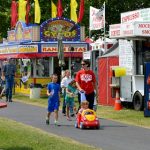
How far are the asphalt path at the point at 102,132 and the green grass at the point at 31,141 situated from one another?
1.62 ft

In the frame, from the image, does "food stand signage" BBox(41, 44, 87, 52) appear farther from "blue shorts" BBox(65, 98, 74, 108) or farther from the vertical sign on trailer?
the vertical sign on trailer

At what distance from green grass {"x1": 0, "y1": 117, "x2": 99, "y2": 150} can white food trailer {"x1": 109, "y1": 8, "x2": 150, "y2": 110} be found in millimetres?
6611

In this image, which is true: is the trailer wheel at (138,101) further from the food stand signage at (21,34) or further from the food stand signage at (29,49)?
the food stand signage at (21,34)

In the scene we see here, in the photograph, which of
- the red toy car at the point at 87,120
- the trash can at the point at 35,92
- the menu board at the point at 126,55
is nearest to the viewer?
the red toy car at the point at 87,120

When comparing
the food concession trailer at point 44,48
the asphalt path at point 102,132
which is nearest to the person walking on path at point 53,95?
the asphalt path at point 102,132

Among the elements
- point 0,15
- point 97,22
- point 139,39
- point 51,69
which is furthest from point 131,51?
point 0,15

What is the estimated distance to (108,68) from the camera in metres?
23.1

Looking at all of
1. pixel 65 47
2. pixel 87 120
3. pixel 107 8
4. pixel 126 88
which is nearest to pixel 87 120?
pixel 87 120

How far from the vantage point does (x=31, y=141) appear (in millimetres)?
11789

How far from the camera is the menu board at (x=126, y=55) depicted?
21344 mm

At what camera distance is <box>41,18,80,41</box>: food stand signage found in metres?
29.8

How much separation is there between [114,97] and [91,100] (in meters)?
6.64

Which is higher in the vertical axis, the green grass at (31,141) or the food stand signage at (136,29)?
the food stand signage at (136,29)

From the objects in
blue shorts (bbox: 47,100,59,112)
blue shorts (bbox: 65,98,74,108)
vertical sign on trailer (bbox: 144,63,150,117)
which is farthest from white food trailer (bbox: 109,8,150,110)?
blue shorts (bbox: 47,100,59,112)
